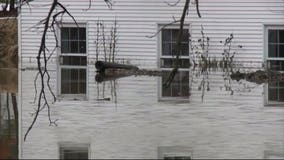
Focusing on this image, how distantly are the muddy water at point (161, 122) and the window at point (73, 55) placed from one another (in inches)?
77.4

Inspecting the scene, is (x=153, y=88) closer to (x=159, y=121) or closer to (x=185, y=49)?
(x=185, y=49)

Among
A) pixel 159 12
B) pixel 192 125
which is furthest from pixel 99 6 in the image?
pixel 192 125

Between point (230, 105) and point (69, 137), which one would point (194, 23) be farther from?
point (69, 137)

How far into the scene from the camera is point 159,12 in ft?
61.3

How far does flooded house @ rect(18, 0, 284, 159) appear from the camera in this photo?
29.7 feet

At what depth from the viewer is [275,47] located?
18297 mm

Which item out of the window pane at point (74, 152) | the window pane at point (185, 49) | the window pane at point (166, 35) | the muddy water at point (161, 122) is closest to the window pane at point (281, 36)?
the muddy water at point (161, 122)

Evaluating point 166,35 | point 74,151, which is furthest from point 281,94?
point 74,151

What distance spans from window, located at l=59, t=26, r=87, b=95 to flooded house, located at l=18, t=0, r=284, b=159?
0.09ft

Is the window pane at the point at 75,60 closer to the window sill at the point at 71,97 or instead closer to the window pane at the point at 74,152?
the window sill at the point at 71,97

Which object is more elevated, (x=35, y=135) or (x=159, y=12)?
(x=159, y=12)

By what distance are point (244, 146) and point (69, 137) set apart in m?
2.45

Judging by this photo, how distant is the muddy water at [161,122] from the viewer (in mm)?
8664

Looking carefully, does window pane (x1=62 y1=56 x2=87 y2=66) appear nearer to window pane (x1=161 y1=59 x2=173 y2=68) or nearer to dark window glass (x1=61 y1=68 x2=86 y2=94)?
dark window glass (x1=61 y1=68 x2=86 y2=94)
